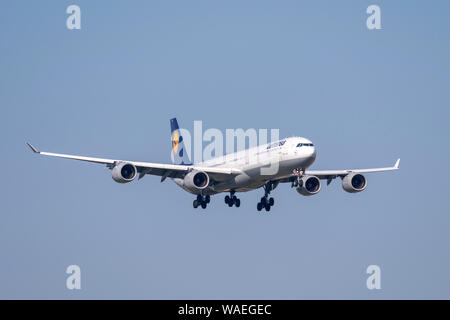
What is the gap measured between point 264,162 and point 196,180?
6593 mm

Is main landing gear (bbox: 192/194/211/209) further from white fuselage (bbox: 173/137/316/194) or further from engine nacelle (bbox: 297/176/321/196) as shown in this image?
engine nacelle (bbox: 297/176/321/196)

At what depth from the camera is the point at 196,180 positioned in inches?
3226

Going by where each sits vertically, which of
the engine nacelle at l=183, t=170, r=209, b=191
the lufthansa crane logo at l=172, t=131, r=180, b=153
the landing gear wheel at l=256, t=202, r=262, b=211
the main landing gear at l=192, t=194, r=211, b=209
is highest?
the lufthansa crane logo at l=172, t=131, r=180, b=153

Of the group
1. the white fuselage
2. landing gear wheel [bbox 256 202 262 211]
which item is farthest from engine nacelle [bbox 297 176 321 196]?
landing gear wheel [bbox 256 202 262 211]

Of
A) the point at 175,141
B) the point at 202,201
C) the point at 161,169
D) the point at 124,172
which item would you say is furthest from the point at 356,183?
the point at 175,141

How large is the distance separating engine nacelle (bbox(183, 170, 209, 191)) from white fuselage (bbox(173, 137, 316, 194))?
5.18 ft

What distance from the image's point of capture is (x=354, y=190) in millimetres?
86312

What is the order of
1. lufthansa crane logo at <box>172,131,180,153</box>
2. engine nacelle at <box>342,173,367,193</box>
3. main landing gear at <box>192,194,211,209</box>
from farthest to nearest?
1. lufthansa crane logo at <box>172,131,180,153</box>
2. engine nacelle at <box>342,173,367,193</box>
3. main landing gear at <box>192,194,211,209</box>

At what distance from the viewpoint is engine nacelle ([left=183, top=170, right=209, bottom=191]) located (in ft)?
268

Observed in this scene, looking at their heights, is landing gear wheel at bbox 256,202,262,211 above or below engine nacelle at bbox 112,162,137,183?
below
